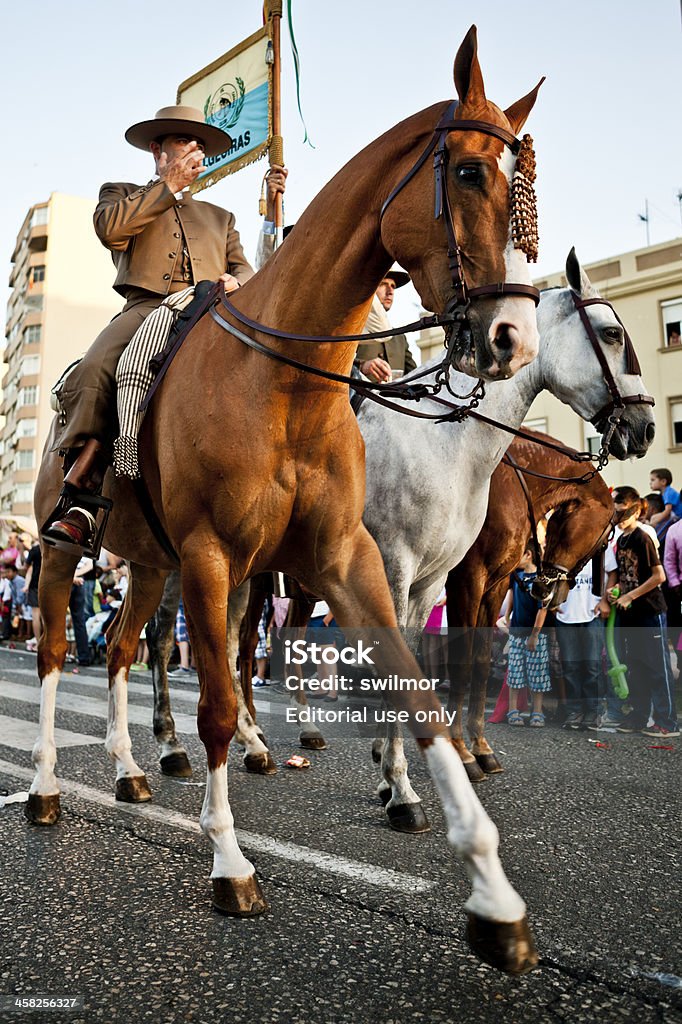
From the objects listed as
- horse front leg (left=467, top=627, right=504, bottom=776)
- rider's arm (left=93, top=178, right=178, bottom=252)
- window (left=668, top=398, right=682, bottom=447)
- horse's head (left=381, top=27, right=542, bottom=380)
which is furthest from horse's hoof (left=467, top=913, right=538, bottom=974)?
window (left=668, top=398, right=682, bottom=447)

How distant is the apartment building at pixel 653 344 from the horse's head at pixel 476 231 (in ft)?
78.4

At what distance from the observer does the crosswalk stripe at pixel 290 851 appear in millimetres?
3230

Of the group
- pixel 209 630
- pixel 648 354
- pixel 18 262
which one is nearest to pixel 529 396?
pixel 209 630

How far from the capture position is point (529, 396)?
537 cm

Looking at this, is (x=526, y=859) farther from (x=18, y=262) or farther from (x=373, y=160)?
(x=18, y=262)

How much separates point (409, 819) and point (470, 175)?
9.24ft

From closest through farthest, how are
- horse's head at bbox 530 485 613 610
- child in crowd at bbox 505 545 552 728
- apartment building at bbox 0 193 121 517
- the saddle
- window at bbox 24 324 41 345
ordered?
the saddle → horse's head at bbox 530 485 613 610 → child in crowd at bbox 505 545 552 728 → apartment building at bbox 0 193 121 517 → window at bbox 24 324 41 345

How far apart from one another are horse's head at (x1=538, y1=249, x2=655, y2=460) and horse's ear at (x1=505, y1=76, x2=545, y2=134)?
246 cm

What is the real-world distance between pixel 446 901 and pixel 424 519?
214 centimetres

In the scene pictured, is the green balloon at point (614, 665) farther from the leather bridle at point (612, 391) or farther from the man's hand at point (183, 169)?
the man's hand at point (183, 169)

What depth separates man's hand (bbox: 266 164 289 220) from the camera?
17.5 ft

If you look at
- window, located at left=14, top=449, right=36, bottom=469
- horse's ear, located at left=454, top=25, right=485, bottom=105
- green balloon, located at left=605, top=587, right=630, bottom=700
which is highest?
window, located at left=14, top=449, right=36, bottom=469

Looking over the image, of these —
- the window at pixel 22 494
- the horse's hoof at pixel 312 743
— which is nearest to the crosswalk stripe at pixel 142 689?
the horse's hoof at pixel 312 743

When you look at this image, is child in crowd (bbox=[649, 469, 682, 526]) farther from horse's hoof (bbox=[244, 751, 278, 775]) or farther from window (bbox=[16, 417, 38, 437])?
window (bbox=[16, 417, 38, 437])
